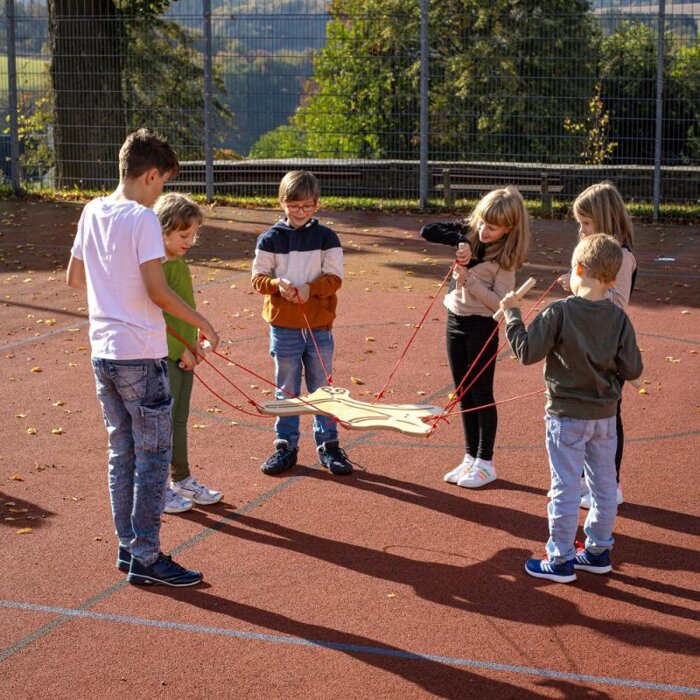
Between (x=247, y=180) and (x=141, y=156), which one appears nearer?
(x=141, y=156)

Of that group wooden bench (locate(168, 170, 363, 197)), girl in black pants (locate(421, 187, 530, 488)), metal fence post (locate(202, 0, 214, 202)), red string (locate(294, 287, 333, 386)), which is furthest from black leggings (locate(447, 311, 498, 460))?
wooden bench (locate(168, 170, 363, 197))

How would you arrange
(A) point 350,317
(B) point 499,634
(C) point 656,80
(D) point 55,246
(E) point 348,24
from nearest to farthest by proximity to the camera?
(B) point 499,634
(A) point 350,317
(D) point 55,246
(C) point 656,80
(E) point 348,24

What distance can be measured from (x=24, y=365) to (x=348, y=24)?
954cm

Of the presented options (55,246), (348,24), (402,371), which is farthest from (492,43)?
(402,371)

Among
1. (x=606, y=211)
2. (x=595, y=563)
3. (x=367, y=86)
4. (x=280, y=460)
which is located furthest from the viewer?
(x=367, y=86)

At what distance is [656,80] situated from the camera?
15734 millimetres

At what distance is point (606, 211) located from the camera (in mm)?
5801

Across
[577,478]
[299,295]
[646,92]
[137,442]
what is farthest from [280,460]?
[646,92]

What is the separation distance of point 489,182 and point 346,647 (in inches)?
522

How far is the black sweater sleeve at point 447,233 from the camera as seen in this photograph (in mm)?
6312

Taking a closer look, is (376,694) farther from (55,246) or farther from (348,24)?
(348,24)

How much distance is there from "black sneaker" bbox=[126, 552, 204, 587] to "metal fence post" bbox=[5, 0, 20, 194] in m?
14.3

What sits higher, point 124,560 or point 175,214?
point 175,214

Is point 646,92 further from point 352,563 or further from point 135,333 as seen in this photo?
point 135,333
